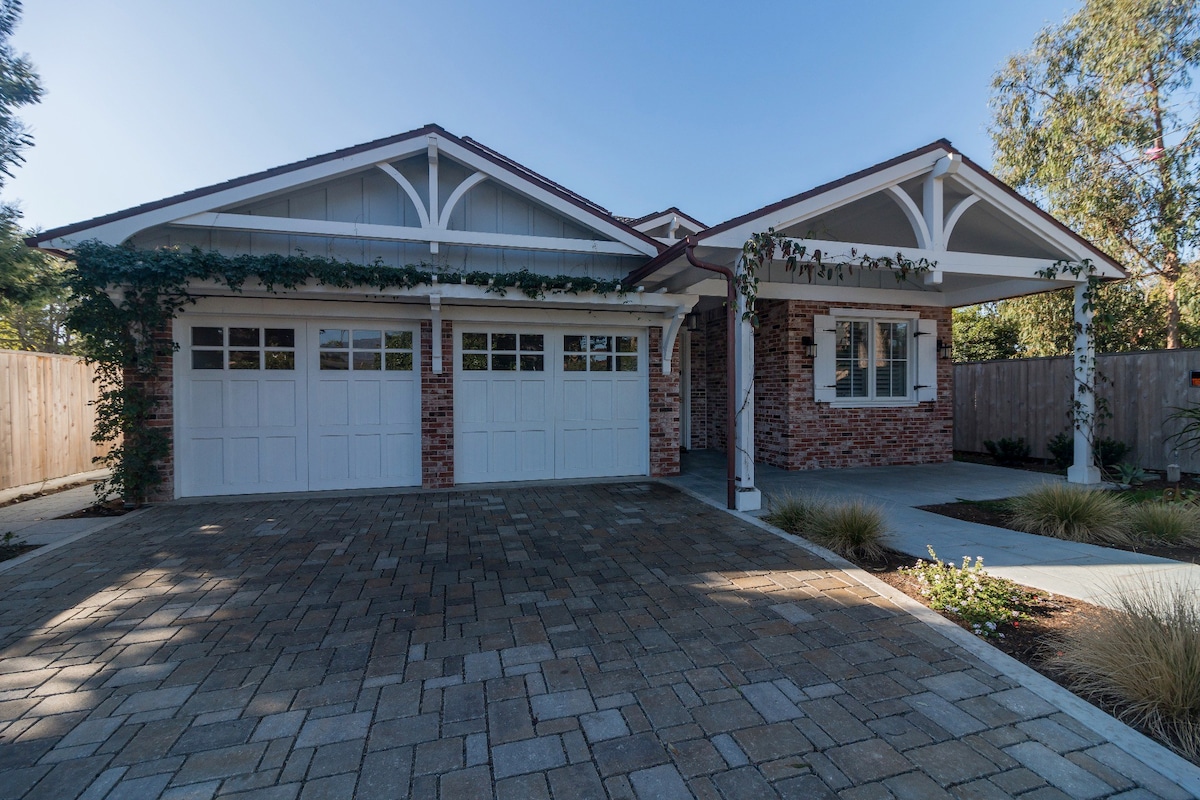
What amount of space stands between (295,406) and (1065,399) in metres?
11.9

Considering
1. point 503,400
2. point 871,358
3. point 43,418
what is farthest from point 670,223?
point 43,418

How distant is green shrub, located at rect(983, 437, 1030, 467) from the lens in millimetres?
9523

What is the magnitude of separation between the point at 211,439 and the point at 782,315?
8.43 meters

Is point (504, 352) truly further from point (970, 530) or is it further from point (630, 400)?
point (970, 530)

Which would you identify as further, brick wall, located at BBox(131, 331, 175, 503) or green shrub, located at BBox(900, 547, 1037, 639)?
brick wall, located at BBox(131, 331, 175, 503)

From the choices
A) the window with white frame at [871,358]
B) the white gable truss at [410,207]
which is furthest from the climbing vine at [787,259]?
the window with white frame at [871,358]

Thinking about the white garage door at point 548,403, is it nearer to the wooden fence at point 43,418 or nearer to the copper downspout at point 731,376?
the copper downspout at point 731,376

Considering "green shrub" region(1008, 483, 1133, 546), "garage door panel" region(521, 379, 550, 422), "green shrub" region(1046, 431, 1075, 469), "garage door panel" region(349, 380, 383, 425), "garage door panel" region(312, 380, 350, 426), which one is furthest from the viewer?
"green shrub" region(1046, 431, 1075, 469)

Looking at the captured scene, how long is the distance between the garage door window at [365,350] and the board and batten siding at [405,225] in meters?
0.98

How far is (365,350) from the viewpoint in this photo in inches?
279

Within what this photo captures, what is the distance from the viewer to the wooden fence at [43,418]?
7344mm

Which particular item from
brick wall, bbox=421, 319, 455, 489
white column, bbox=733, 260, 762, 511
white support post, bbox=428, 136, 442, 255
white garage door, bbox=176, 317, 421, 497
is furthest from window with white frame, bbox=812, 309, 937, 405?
white garage door, bbox=176, 317, 421, 497

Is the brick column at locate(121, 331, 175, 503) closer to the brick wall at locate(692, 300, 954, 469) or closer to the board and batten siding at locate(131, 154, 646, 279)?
the board and batten siding at locate(131, 154, 646, 279)

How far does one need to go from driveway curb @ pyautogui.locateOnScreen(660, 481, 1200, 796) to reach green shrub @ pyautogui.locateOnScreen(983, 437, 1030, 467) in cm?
776
